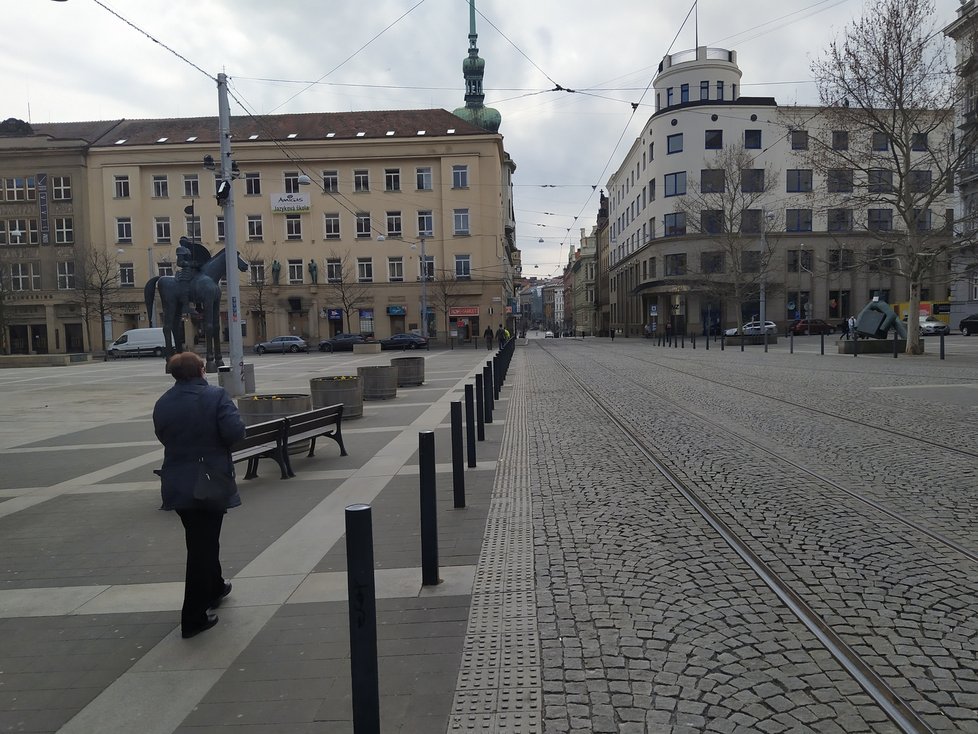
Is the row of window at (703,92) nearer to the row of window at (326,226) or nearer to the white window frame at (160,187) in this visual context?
the row of window at (326,226)

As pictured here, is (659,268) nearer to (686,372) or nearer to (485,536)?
(686,372)

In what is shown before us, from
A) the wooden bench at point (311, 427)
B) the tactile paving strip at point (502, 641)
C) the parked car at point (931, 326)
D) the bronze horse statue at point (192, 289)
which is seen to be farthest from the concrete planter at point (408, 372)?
the parked car at point (931, 326)

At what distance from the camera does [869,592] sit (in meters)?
4.24

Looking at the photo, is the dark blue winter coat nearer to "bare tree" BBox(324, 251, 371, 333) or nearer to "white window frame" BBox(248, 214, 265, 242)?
"bare tree" BBox(324, 251, 371, 333)

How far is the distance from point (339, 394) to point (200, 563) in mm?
A: 8907

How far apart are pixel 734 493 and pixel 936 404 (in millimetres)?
8180

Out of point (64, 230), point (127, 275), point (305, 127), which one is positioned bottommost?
point (127, 275)

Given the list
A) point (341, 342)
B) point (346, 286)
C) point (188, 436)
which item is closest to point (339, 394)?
point (188, 436)

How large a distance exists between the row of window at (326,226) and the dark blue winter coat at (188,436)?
54011 mm

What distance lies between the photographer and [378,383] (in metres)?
16.1

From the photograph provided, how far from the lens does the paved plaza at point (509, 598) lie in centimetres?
317

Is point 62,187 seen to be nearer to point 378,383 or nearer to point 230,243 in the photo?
point 230,243

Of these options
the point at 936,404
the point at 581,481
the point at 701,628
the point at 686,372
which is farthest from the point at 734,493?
the point at 686,372

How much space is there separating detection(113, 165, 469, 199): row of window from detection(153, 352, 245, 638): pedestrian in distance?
54.2 meters
